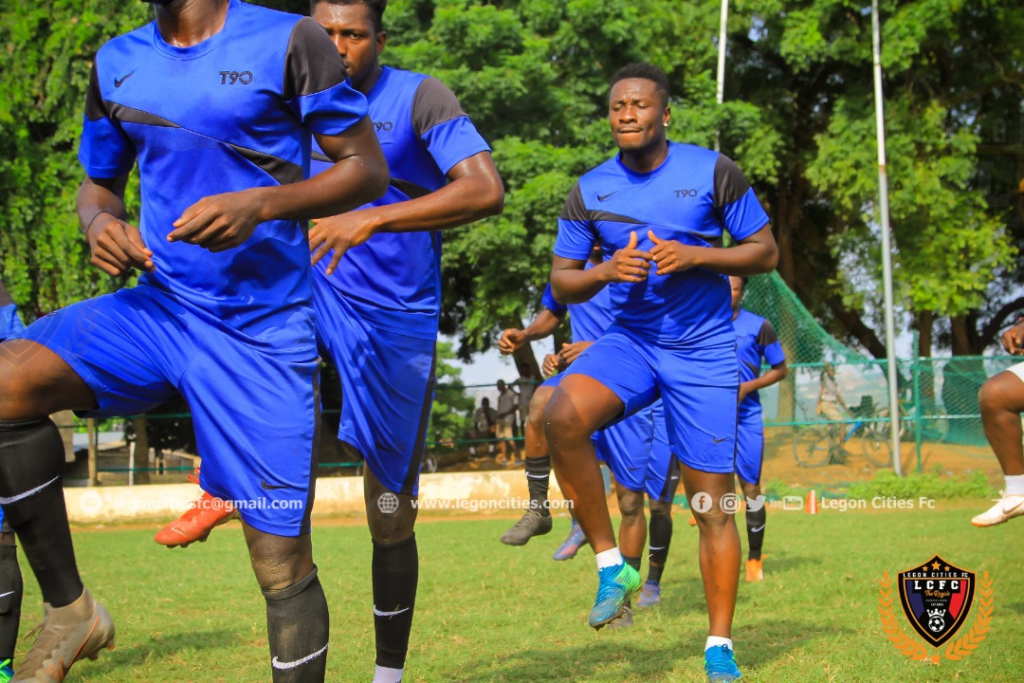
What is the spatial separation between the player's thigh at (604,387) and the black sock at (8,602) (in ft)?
7.99

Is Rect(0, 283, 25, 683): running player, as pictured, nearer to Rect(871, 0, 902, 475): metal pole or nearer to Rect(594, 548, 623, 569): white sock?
Rect(594, 548, 623, 569): white sock

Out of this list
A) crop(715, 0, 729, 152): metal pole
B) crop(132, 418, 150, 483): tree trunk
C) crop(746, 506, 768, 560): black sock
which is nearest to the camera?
crop(746, 506, 768, 560): black sock

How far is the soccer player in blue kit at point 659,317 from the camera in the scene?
4867mm

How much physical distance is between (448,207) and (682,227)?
1.74 metres

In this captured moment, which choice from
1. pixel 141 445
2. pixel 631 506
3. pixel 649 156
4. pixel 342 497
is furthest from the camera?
pixel 141 445

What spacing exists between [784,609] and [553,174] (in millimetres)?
12494

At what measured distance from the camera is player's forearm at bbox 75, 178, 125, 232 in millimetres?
3342

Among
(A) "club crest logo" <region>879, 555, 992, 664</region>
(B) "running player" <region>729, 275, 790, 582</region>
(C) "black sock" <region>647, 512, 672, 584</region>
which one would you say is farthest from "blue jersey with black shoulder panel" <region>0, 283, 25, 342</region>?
(B) "running player" <region>729, 275, 790, 582</region>

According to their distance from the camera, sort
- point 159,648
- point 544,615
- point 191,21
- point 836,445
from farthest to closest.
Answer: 1. point 836,445
2. point 544,615
3. point 159,648
4. point 191,21

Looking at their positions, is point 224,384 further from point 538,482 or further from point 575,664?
point 538,482

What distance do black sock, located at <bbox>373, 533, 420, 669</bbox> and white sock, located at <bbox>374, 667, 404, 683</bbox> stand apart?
16mm

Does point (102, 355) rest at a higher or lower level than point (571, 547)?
higher

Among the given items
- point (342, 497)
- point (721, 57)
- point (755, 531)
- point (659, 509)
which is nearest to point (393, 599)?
point (659, 509)

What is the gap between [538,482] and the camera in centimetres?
712
